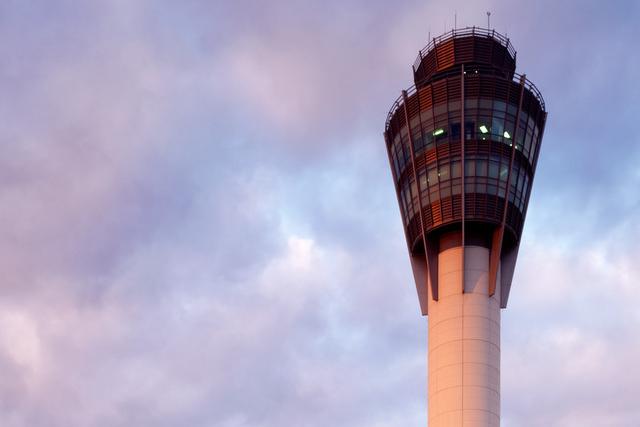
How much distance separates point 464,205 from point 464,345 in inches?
538

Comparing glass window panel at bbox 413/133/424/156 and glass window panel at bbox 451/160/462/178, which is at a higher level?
glass window panel at bbox 413/133/424/156

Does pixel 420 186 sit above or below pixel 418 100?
below

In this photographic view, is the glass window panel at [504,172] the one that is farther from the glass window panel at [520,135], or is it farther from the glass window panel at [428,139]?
the glass window panel at [428,139]

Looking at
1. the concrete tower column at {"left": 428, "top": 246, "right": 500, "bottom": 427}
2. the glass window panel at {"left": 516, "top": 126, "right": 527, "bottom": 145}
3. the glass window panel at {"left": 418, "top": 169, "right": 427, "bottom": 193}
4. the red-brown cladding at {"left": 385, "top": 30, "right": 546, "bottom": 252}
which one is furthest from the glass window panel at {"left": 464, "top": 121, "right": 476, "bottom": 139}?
the concrete tower column at {"left": 428, "top": 246, "right": 500, "bottom": 427}

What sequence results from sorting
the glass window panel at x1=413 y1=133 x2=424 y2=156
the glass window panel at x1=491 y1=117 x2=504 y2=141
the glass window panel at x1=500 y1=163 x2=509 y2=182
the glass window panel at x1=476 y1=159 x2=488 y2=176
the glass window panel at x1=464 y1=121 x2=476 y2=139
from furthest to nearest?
the glass window panel at x1=413 y1=133 x2=424 y2=156, the glass window panel at x1=491 y1=117 x2=504 y2=141, the glass window panel at x1=464 y1=121 x2=476 y2=139, the glass window panel at x1=500 y1=163 x2=509 y2=182, the glass window panel at x1=476 y1=159 x2=488 y2=176

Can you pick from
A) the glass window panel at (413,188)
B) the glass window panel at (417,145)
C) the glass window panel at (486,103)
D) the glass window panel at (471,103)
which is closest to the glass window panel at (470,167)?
the glass window panel at (417,145)

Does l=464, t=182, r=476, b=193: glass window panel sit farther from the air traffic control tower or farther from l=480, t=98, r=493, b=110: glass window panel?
l=480, t=98, r=493, b=110: glass window panel

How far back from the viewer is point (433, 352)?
280ft

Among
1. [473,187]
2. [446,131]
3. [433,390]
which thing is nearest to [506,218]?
[473,187]

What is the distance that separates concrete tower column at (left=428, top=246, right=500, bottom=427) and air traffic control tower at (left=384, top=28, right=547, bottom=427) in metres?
0.10

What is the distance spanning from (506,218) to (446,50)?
857 inches

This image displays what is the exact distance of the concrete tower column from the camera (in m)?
80.7

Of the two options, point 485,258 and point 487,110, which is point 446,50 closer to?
point 487,110

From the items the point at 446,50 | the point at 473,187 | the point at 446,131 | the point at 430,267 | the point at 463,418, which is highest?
the point at 446,50
